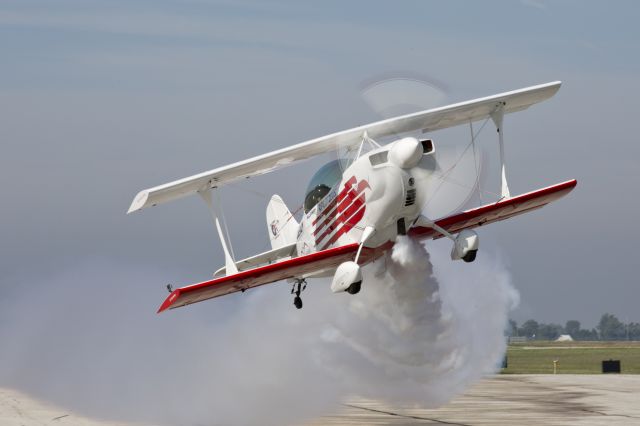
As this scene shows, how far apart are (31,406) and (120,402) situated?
3945 millimetres

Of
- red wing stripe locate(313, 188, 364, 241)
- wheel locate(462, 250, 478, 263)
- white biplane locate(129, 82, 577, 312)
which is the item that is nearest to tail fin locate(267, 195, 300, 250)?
white biplane locate(129, 82, 577, 312)

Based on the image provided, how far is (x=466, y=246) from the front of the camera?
2261cm

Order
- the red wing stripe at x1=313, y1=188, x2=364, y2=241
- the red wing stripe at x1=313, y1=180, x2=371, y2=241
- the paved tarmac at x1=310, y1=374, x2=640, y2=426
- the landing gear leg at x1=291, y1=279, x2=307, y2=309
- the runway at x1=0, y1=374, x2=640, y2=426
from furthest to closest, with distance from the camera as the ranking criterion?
the paved tarmac at x1=310, y1=374, x2=640, y2=426 → the runway at x1=0, y1=374, x2=640, y2=426 → the landing gear leg at x1=291, y1=279, x2=307, y2=309 → the red wing stripe at x1=313, y1=188, x2=364, y2=241 → the red wing stripe at x1=313, y1=180, x2=371, y2=241

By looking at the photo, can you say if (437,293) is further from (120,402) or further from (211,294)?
(120,402)

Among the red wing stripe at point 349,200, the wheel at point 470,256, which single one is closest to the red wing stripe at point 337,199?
the red wing stripe at point 349,200

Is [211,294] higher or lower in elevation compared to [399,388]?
higher

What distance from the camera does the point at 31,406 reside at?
3192 centimetres

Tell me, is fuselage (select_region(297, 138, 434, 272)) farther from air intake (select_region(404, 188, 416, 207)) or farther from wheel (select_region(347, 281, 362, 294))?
wheel (select_region(347, 281, 362, 294))

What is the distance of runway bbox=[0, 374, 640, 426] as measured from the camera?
2819 cm

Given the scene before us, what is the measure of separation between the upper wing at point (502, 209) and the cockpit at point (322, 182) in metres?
2.68

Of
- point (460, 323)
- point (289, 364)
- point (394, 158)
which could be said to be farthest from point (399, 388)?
point (394, 158)

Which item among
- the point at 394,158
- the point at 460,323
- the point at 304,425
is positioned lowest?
the point at 304,425

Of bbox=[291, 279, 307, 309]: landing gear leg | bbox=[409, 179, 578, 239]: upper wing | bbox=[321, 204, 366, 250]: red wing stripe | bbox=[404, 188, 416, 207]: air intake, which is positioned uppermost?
bbox=[409, 179, 578, 239]: upper wing

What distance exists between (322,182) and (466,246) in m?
3.85
